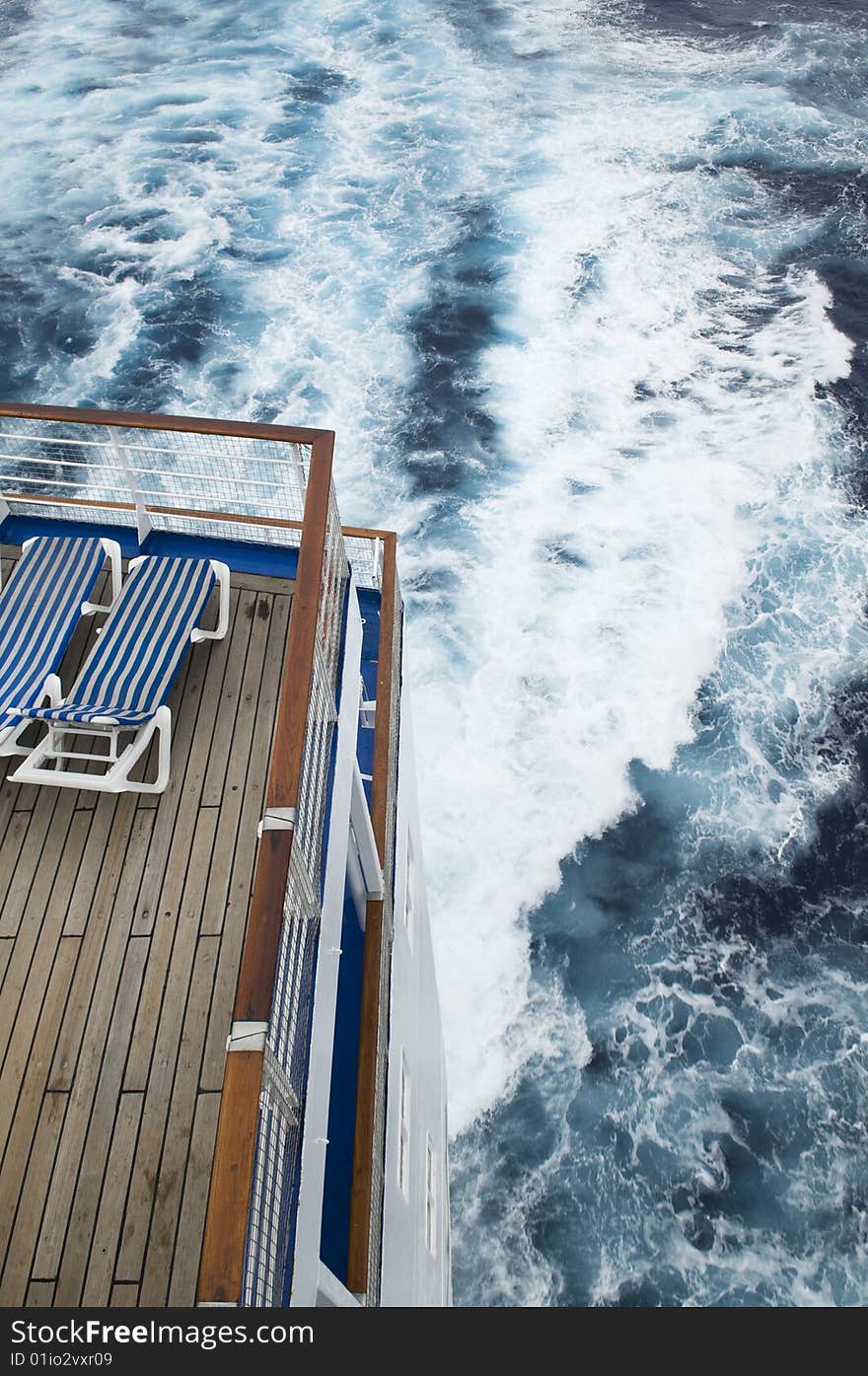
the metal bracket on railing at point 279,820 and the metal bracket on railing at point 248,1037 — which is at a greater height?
the metal bracket on railing at point 279,820

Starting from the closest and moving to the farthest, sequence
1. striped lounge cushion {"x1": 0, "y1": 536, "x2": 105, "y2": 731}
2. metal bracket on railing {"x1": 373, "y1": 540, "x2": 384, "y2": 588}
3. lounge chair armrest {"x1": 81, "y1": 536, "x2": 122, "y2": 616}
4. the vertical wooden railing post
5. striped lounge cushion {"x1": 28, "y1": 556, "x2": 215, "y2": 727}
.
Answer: the vertical wooden railing post, striped lounge cushion {"x1": 28, "y1": 556, "x2": 215, "y2": 727}, striped lounge cushion {"x1": 0, "y1": 536, "x2": 105, "y2": 731}, lounge chair armrest {"x1": 81, "y1": 536, "x2": 122, "y2": 616}, metal bracket on railing {"x1": 373, "y1": 540, "x2": 384, "y2": 588}

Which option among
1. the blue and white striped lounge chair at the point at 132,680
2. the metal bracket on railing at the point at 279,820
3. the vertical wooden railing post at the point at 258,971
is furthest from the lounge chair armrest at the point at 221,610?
the metal bracket on railing at the point at 279,820

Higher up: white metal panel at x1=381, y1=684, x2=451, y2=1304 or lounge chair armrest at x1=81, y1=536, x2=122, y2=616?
lounge chair armrest at x1=81, y1=536, x2=122, y2=616

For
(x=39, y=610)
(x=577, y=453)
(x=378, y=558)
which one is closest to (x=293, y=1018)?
(x=39, y=610)

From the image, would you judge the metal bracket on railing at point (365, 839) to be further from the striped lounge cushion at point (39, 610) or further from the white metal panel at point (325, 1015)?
the striped lounge cushion at point (39, 610)

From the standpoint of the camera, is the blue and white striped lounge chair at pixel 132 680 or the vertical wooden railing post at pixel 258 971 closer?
the vertical wooden railing post at pixel 258 971

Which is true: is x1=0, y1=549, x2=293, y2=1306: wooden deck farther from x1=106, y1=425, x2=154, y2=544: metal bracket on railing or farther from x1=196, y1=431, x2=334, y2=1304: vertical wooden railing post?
x1=106, y1=425, x2=154, y2=544: metal bracket on railing

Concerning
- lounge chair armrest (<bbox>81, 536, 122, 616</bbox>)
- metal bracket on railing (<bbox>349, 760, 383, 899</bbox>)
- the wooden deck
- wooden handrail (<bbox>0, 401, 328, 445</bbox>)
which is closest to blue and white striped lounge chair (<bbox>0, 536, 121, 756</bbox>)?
lounge chair armrest (<bbox>81, 536, 122, 616</bbox>)
